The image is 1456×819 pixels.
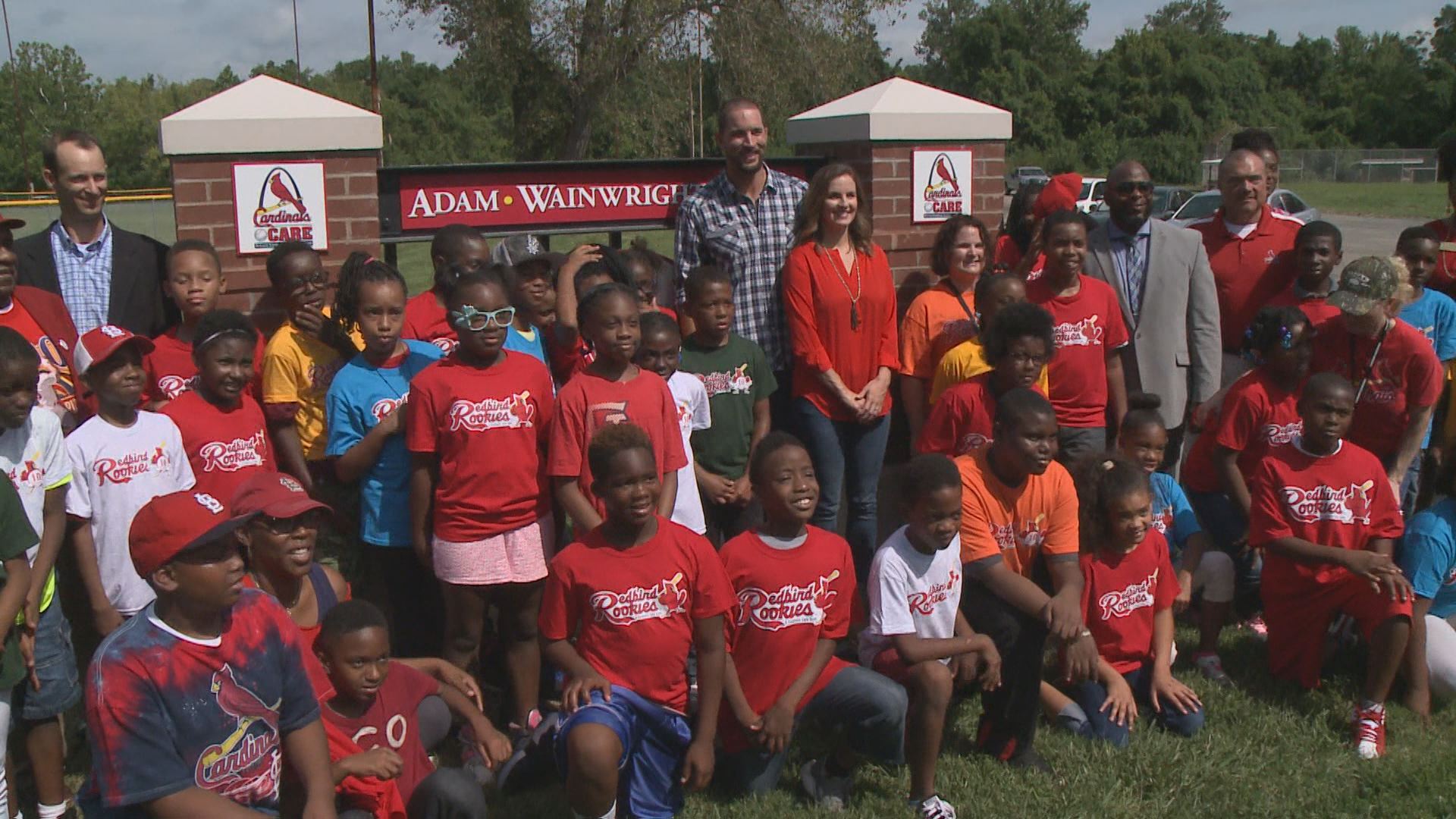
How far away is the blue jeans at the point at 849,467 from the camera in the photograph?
5230mm

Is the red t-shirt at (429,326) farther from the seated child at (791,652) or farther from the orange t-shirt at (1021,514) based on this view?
the orange t-shirt at (1021,514)

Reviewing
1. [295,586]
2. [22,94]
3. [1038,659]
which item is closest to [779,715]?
[1038,659]

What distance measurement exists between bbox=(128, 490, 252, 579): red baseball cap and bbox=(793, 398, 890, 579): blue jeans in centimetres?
282

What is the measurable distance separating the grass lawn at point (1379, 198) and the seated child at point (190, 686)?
35.4 meters

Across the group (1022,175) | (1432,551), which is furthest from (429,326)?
(1022,175)

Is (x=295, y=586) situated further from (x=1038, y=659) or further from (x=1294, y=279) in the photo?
(x=1294, y=279)

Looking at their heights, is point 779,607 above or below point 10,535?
below

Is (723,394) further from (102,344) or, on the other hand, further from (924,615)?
(102,344)

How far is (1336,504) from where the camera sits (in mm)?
4887

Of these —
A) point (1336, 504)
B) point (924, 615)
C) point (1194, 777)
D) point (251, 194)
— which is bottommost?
point (1194, 777)

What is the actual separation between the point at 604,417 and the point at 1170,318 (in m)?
2.92

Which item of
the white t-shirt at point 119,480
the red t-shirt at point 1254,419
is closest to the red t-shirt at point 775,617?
the white t-shirt at point 119,480

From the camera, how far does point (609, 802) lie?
11.9ft

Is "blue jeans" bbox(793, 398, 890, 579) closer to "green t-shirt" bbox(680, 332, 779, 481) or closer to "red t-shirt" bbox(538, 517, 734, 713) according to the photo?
"green t-shirt" bbox(680, 332, 779, 481)
